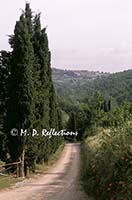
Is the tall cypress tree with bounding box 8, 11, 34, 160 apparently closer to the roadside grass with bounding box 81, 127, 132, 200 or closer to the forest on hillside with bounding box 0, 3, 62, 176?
the forest on hillside with bounding box 0, 3, 62, 176

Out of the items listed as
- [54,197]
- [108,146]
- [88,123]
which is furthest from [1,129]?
[88,123]

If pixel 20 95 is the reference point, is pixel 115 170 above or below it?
below

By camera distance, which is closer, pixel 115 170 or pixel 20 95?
pixel 115 170

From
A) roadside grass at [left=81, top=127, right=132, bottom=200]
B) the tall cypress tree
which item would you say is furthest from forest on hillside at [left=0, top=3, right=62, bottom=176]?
roadside grass at [left=81, top=127, right=132, bottom=200]

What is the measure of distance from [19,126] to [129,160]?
681 inches

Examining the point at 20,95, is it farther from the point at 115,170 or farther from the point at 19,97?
the point at 115,170

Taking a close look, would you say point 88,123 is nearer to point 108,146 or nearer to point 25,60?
point 25,60

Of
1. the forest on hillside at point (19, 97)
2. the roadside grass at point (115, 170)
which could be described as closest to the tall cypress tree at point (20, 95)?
the forest on hillside at point (19, 97)

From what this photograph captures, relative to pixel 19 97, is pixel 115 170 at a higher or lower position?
lower

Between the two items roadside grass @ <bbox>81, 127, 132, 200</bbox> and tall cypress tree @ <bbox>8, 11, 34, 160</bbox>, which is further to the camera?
tall cypress tree @ <bbox>8, 11, 34, 160</bbox>

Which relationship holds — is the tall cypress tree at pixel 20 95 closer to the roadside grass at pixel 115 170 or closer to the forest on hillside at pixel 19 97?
the forest on hillside at pixel 19 97

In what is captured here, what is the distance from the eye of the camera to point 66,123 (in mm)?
117500

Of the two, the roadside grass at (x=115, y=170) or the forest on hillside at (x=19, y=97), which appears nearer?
the roadside grass at (x=115, y=170)

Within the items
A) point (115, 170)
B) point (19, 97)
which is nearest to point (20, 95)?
point (19, 97)
